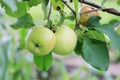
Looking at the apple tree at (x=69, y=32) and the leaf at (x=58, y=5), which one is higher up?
the leaf at (x=58, y=5)

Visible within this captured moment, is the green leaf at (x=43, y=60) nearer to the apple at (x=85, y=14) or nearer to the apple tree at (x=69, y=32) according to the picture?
the apple tree at (x=69, y=32)

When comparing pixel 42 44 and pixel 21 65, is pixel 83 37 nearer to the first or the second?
pixel 42 44

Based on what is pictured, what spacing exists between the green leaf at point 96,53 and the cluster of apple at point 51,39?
1.1 inches

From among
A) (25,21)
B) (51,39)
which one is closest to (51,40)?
(51,39)

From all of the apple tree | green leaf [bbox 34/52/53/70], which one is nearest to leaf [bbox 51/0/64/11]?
the apple tree

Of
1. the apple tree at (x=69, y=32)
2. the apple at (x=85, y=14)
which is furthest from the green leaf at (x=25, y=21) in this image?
the apple at (x=85, y=14)

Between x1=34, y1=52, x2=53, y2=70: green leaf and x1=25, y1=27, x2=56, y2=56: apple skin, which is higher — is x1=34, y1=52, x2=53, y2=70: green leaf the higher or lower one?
the lower one

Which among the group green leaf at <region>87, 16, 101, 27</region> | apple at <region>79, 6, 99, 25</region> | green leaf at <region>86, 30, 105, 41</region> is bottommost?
green leaf at <region>86, 30, 105, 41</region>

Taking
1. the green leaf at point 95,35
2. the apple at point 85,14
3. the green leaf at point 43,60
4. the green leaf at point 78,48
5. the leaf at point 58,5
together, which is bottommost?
the green leaf at point 43,60

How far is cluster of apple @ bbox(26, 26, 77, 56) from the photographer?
702 millimetres

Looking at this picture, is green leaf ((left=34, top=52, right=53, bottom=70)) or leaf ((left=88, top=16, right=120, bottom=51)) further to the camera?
green leaf ((left=34, top=52, right=53, bottom=70))

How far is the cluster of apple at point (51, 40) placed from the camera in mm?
701

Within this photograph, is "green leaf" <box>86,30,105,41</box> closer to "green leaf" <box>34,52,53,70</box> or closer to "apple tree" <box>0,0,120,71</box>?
"apple tree" <box>0,0,120,71</box>

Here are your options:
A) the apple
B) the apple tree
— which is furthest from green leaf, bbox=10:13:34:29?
the apple
